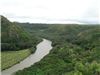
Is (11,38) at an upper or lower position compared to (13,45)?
→ upper

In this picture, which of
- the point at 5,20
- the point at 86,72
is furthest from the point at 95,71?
the point at 5,20

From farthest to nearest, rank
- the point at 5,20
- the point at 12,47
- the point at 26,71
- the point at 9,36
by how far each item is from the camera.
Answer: the point at 5,20, the point at 9,36, the point at 12,47, the point at 26,71

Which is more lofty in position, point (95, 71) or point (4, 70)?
point (95, 71)

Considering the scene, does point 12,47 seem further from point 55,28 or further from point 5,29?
point 55,28

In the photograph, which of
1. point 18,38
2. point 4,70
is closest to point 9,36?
point 18,38

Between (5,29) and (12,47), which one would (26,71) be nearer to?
(12,47)

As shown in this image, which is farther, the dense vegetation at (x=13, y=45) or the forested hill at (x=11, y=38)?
the forested hill at (x=11, y=38)

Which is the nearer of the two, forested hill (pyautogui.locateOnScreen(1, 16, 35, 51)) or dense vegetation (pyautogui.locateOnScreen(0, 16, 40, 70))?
dense vegetation (pyautogui.locateOnScreen(0, 16, 40, 70))

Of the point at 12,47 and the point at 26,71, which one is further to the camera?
the point at 12,47

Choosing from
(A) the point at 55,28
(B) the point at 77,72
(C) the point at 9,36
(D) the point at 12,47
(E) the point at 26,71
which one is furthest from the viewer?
(A) the point at 55,28

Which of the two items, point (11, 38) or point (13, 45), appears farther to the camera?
point (11, 38)
